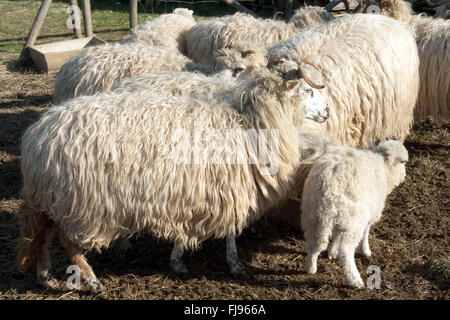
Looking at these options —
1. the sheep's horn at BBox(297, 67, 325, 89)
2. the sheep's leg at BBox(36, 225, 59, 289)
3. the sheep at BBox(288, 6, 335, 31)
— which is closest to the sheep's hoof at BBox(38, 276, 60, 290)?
the sheep's leg at BBox(36, 225, 59, 289)

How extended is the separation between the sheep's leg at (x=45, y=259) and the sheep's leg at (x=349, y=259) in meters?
2.11

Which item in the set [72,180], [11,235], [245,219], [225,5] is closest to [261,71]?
[245,219]

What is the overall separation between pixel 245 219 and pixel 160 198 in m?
0.68

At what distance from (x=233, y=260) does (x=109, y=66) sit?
2470 mm

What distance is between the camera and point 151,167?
3557 millimetres

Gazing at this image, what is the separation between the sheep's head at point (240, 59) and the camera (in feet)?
16.7

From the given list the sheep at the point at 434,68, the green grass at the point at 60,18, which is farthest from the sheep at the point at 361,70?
the green grass at the point at 60,18

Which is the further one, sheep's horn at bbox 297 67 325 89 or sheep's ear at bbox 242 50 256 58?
sheep's ear at bbox 242 50 256 58

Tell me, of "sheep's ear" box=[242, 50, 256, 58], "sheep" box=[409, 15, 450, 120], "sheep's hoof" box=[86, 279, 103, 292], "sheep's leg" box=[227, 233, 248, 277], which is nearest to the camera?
"sheep's hoof" box=[86, 279, 103, 292]

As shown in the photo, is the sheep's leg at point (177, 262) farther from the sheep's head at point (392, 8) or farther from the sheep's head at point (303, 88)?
the sheep's head at point (392, 8)

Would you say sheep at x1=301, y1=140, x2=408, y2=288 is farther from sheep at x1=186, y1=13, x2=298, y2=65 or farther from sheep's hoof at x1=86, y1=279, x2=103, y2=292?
sheep at x1=186, y1=13, x2=298, y2=65

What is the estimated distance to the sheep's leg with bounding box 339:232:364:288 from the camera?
379cm

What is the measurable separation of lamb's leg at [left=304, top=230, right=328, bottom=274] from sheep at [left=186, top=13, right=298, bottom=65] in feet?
9.95
